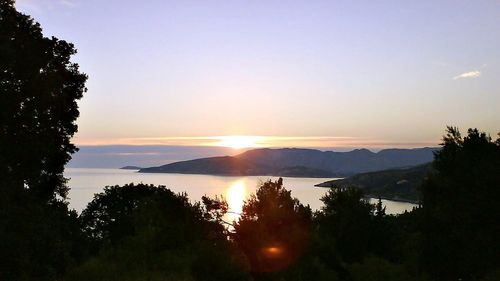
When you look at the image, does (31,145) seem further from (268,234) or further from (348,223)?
(348,223)

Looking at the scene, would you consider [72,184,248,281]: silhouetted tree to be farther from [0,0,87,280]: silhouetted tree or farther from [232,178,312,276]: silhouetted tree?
[0,0,87,280]: silhouetted tree

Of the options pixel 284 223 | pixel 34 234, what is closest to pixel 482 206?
pixel 284 223

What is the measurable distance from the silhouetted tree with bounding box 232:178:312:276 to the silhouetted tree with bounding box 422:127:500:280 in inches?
400

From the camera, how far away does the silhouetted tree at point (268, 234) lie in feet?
112

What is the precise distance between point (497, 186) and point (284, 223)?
1540 centimetres

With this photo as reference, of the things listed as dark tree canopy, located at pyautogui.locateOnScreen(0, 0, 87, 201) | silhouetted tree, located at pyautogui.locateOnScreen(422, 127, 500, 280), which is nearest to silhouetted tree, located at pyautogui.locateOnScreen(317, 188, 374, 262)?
silhouetted tree, located at pyautogui.locateOnScreen(422, 127, 500, 280)

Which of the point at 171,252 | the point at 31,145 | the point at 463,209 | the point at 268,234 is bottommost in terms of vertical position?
the point at 171,252

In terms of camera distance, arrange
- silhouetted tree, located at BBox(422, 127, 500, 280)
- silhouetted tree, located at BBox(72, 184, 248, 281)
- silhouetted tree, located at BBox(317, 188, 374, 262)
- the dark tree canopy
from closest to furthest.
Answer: the dark tree canopy, silhouetted tree, located at BBox(72, 184, 248, 281), silhouetted tree, located at BBox(422, 127, 500, 280), silhouetted tree, located at BBox(317, 188, 374, 262)

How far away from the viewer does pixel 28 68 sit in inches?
961

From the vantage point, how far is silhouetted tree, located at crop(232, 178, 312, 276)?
112 ft

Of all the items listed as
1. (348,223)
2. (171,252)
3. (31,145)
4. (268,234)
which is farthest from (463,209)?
(31,145)

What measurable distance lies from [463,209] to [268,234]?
14314 millimetres

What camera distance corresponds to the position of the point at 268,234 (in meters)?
35.2

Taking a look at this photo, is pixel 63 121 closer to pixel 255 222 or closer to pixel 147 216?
pixel 147 216
